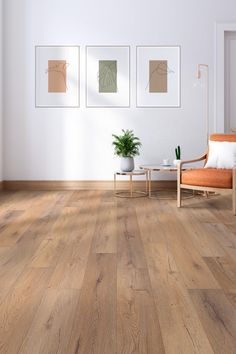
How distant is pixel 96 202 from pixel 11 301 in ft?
10.0

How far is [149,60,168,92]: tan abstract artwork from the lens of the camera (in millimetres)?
6020

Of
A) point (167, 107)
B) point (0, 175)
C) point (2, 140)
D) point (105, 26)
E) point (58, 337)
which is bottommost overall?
point (58, 337)

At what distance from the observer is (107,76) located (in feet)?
19.8

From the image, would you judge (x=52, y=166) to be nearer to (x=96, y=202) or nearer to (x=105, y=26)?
(x=96, y=202)

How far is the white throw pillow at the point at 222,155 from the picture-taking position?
15.9 feet

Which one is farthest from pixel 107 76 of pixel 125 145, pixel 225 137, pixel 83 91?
pixel 225 137

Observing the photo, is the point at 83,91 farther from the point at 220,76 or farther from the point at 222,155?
the point at 222,155

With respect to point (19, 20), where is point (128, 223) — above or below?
below

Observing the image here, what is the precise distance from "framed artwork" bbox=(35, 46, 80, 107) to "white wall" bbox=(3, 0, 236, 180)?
8 cm

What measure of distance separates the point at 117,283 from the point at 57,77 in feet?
14.1

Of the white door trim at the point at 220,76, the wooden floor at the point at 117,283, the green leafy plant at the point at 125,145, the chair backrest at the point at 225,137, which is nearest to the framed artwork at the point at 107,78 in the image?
the green leafy plant at the point at 125,145

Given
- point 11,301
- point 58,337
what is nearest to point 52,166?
point 11,301

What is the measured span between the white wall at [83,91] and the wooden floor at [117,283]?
1.98 meters

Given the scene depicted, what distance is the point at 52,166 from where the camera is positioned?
6121 mm
